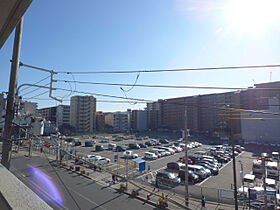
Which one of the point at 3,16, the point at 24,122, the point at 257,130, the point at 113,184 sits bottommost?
the point at 113,184

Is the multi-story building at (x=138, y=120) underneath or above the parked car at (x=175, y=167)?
above

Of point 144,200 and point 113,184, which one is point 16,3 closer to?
point 144,200

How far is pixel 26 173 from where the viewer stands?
32.6ft

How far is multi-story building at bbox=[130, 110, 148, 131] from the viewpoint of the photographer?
55.4 metres

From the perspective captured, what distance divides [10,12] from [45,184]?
9634mm

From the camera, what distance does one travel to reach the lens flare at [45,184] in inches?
270


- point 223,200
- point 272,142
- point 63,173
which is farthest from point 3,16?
point 272,142

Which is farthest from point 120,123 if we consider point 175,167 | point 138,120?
point 175,167

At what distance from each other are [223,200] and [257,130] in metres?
26.2

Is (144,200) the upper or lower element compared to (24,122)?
lower

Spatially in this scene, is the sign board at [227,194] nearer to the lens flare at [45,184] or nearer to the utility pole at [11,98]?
the lens flare at [45,184]

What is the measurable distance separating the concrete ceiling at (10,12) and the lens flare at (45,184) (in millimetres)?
7257

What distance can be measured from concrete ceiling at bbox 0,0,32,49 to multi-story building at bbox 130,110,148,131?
2129 inches

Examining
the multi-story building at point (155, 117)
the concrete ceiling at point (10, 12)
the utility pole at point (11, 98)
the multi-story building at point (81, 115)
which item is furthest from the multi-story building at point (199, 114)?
the concrete ceiling at point (10, 12)
